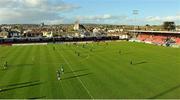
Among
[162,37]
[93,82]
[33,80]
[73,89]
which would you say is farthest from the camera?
[162,37]

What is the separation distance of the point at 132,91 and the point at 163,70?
14.8m

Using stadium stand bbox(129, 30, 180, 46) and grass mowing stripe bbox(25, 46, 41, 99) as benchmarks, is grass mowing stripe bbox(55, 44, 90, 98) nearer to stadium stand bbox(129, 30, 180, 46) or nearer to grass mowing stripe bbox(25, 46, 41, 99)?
grass mowing stripe bbox(25, 46, 41, 99)

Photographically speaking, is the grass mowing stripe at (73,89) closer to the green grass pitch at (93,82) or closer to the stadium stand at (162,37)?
the green grass pitch at (93,82)

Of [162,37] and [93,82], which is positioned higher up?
[93,82]

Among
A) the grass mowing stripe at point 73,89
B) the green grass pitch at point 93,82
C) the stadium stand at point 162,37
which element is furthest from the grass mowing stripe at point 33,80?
the stadium stand at point 162,37

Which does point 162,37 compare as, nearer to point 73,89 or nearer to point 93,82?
point 93,82

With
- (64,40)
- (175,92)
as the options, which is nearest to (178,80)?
(175,92)

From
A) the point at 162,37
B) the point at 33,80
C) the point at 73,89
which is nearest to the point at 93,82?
the point at 73,89

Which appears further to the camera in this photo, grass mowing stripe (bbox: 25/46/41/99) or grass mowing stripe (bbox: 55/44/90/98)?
grass mowing stripe (bbox: 25/46/41/99)

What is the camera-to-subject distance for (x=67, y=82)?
34.7 metres

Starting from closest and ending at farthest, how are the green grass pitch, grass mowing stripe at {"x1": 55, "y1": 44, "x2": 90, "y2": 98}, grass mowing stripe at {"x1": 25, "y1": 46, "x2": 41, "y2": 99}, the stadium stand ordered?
1. grass mowing stripe at {"x1": 55, "y1": 44, "x2": 90, "y2": 98}
2. the green grass pitch
3. grass mowing stripe at {"x1": 25, "y1": 46, "x2": 41, "y2": 99}
4. the stadium stand

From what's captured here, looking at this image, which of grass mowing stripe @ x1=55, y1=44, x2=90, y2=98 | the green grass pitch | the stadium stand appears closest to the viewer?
grass mowing stripe @ x1=55, y1=44, x2=90, y2=98

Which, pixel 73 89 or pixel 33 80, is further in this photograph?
pixel 33 80

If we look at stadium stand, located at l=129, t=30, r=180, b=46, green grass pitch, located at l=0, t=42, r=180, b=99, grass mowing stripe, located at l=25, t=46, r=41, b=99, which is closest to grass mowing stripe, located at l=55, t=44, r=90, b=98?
green grass pitch, located at l=0, t=42, r=180, b=99
